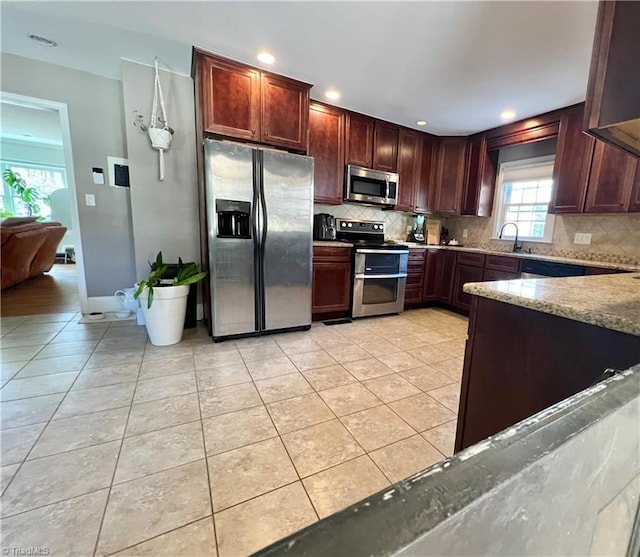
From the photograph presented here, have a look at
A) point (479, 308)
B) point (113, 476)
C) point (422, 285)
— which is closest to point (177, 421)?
point (113, 476)

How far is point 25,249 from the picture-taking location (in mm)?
4062

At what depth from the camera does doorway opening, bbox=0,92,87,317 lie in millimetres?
3152

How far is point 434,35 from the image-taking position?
2012 millimetres

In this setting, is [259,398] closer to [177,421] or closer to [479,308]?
[177,421]

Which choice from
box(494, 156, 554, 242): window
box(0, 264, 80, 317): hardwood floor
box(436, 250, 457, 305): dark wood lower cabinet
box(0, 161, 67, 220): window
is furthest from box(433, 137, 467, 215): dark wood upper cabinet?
box(0, 161, 67, 220): window

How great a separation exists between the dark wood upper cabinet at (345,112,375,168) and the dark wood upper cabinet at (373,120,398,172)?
2.9 inches

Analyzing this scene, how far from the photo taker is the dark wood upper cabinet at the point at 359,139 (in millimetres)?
3477

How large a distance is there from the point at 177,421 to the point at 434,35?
291cm

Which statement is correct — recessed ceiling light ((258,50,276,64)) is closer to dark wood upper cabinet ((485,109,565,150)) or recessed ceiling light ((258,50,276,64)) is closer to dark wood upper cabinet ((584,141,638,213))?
dark wood upper cabinet ((485,109,565,150))

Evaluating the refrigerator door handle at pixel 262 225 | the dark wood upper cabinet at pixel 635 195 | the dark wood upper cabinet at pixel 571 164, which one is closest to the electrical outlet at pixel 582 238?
the dark wood upper cabinet at pixel 571 164

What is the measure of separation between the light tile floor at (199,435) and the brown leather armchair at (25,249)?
1721mm

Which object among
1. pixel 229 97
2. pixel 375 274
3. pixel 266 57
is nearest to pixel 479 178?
pixel 375 274

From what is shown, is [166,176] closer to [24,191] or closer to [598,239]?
[598,239]

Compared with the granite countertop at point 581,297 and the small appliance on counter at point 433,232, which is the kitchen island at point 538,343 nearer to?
the granite countertop at point 581,297
